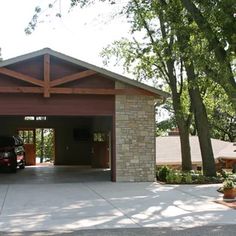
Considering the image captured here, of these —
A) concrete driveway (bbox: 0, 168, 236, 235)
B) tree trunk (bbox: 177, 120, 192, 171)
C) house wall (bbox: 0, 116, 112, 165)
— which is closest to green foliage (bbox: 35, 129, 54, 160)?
house wall (bbox: 0, 116, 112, 165)

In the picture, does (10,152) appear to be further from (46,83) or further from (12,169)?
(46,83)

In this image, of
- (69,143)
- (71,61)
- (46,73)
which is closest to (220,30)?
(71,61)

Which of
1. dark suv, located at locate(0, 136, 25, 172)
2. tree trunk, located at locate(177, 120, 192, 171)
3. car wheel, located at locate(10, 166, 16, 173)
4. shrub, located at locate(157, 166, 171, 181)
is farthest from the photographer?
car wheel, located at locate(10, 166, 16, 173)

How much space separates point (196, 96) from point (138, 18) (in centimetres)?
443

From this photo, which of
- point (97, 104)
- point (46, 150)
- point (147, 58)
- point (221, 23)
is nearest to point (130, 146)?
point (97, 104)

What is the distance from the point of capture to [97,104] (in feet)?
65.0

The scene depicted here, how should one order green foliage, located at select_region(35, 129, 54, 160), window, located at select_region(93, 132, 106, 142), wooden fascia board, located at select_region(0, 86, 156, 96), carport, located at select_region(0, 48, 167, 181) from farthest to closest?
green foliage, located at select_region(35, 129, 54, 160) → window, located at select_region(93, 132, 106, 142) → carport, located at select_region(0, 48, 167, 181) → wooden fascia board, located at select_region(0, 86, 156, 96)

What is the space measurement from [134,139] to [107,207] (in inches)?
294

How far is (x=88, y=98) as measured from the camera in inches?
777

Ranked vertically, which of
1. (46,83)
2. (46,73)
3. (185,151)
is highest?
(46,73)

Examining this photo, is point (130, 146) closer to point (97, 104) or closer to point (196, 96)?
point (97, 104)

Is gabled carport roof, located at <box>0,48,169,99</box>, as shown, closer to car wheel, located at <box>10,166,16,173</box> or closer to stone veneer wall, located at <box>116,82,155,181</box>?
stone veneer wall, located at <box>116,82,155,181</box>

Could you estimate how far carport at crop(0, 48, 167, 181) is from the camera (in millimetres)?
18875

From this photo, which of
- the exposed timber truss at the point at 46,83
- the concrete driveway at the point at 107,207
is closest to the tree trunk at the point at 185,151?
the concrete driveway at the point at 107,207
